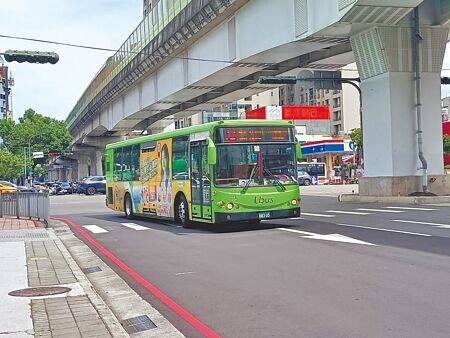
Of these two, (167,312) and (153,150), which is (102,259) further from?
(153,150)

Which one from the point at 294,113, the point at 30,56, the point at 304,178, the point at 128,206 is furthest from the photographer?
the point at 294,113

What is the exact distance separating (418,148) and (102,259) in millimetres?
16796

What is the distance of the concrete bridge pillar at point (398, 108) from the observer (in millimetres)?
25094

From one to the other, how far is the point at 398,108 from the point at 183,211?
11652mm

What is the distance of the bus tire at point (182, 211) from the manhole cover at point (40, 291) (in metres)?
8.99

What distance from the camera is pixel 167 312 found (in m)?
7.60

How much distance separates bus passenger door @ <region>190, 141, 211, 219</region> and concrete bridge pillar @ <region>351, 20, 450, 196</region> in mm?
10941

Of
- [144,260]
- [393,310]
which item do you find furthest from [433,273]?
[144,260]

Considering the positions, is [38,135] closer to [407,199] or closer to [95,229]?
[407,199]

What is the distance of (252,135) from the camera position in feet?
53.1

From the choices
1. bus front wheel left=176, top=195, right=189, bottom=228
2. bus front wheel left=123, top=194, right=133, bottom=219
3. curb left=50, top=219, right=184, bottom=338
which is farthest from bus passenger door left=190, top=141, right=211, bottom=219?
bus front wheel left=123, top=194, right=133, bottom=219

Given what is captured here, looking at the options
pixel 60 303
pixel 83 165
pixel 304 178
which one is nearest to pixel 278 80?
pixel 60 303

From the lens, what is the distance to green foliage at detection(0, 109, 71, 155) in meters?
82.8

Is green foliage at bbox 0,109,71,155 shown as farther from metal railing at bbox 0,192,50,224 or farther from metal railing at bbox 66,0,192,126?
metal railing at bbox 0,192,50,224
